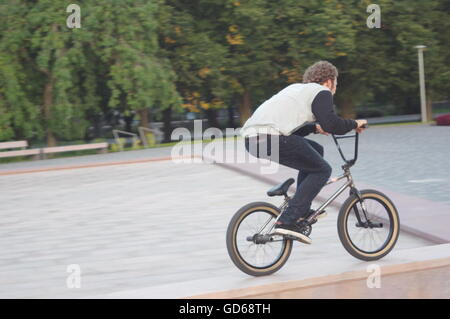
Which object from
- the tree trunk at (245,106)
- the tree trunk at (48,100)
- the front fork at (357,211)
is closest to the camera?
the front fork at (357,211)

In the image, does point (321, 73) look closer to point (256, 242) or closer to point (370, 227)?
point (370, 227)

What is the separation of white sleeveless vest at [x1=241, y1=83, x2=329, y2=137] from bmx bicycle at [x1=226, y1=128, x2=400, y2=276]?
0.33m

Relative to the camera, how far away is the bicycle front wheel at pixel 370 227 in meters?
5.63

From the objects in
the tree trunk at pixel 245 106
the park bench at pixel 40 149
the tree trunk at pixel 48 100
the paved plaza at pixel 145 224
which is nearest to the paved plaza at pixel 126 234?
the paved plaza at pixel 145 224

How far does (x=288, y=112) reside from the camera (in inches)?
213

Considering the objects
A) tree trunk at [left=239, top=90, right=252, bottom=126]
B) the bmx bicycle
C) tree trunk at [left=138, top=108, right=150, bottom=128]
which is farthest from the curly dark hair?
tree trunk at [left=239, top=90, right=252, bottom=126]

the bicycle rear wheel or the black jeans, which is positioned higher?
the black jeans

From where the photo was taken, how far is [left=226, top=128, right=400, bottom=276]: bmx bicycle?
532 centimetres

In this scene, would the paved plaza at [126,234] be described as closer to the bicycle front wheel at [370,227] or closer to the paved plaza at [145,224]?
the paved plaza at [145,224]

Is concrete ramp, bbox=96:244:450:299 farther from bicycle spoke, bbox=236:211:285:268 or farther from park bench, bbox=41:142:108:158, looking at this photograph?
park bench, bbox=41:142:108:158

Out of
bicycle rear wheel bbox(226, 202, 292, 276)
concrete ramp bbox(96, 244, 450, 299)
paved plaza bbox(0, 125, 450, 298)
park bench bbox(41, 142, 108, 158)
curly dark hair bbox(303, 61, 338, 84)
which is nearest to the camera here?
concrete ramp bbox(96, 244, 450, 299)

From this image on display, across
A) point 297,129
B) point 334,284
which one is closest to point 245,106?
point 297,129

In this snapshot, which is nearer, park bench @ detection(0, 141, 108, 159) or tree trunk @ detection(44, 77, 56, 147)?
park bench @ detection(0, 141, 108, 159)

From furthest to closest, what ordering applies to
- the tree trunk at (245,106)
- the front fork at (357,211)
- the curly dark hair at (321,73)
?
the tree trunk at (245,106) → the front fork at (357,211) → the curly dark hair at (321,73)
